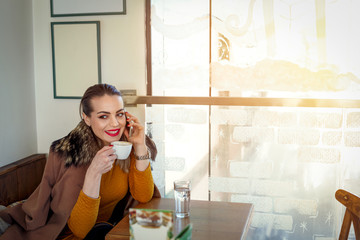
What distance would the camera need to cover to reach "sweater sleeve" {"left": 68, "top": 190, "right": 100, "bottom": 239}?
154cm

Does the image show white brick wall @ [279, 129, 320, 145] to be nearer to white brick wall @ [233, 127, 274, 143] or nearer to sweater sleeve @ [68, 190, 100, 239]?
white brick wall @ [233, 127, 274, 143]

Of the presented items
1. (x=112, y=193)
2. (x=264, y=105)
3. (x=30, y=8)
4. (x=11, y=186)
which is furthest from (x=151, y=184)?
(x=30, y=8)

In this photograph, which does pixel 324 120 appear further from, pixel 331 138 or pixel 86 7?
pixel 86 7

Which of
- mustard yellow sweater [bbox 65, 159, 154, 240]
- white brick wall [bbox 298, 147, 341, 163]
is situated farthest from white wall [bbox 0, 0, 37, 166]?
white brick wall [bbox 298, 147, 341, 163]

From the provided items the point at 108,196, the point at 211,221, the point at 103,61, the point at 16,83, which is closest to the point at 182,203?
the point at 211,221

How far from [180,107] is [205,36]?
0.45 metres

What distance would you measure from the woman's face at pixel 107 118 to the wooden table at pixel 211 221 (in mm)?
310

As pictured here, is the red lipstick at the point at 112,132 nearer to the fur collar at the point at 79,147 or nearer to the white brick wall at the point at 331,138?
the fur collar at the point at 79,147

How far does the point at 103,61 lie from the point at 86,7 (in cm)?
35

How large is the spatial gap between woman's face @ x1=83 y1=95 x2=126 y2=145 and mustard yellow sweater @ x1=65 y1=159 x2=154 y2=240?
0.49ft

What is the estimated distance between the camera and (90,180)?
152 centimetres

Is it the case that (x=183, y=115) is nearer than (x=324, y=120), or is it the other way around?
(x=324, y=120)

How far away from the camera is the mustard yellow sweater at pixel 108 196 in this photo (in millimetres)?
1546

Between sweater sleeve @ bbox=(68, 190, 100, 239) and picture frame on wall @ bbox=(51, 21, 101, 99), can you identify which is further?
picture frame on wall @ bbox=(51, 21, 101, 99)
